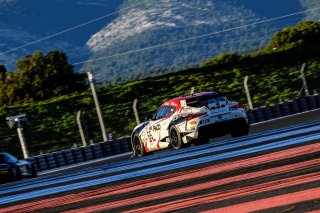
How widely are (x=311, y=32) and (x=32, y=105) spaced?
21.6 meters

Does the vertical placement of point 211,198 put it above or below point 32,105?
below

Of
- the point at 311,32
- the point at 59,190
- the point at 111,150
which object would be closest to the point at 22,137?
the point at 111,150

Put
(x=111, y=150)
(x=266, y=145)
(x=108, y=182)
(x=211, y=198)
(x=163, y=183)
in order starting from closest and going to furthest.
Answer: (x=211, y=198), (x=163, y=183), (x=108, y=182), (x=266, y=145), (x=111, y=150)

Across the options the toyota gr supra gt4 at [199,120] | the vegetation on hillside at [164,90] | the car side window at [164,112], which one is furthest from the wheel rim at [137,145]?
the vegetation on hillside at [164,90]

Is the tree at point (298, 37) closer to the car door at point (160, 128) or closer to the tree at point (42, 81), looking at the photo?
the tree at point (42, 81)

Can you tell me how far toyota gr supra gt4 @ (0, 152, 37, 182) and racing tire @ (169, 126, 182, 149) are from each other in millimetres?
4730

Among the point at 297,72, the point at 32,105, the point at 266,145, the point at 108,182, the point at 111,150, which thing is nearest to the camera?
the point at 108,182

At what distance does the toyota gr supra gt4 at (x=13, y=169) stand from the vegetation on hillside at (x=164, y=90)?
14.8 meters

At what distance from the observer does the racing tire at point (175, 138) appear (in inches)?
620

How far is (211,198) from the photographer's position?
635 cm

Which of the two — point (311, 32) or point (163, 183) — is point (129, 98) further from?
point (163, 183)

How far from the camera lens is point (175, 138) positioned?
52.3 feet

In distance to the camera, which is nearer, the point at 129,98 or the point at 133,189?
the point at 133,189

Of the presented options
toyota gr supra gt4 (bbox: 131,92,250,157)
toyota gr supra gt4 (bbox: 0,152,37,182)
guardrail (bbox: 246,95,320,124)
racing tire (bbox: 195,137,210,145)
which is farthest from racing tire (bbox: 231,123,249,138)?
guardrail (bbox: 246,95,320,124)
